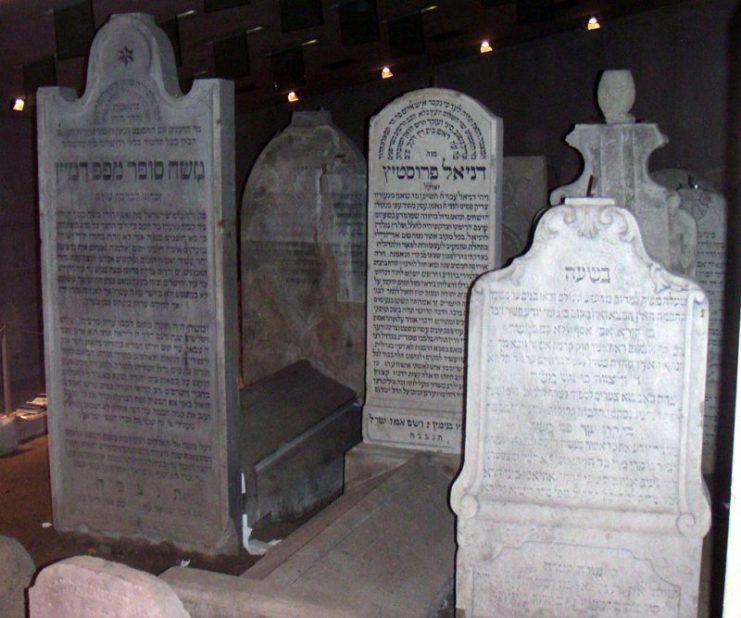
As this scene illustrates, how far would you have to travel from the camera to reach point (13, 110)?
8.34 metres

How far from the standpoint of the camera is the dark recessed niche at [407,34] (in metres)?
9.03

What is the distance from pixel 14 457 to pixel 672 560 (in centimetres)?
459

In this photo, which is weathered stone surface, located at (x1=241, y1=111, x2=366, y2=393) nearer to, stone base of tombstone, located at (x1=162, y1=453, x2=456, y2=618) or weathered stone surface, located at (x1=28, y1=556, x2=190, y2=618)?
stone base of tombstone, located at (x1=162, y1=453, x2=456, y2=618)

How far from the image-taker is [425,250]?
197 inches

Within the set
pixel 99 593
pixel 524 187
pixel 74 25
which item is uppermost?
pixel 74 25

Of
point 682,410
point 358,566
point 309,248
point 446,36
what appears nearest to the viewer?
point 682,410

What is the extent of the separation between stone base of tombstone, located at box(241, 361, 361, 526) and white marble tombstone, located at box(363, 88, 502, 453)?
488 mm

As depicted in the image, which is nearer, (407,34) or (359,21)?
(359,21)

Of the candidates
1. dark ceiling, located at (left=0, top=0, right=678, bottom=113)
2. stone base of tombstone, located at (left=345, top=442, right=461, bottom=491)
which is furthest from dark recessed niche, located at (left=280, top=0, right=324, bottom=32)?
stone base of tombstone, located at (left=345, top=442, right=461, bottom=491)

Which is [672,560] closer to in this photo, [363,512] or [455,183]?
[363,512]

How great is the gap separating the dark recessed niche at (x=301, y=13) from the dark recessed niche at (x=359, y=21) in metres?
0.96

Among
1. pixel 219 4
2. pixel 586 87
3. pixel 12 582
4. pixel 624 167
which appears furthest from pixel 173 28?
pixel 586 87

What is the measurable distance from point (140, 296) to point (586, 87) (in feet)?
31.8

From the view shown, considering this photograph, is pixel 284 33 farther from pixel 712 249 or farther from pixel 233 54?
pixel 712 249
